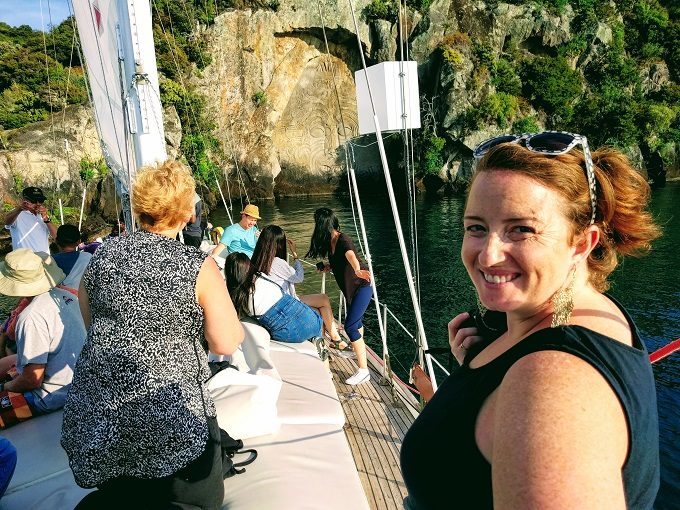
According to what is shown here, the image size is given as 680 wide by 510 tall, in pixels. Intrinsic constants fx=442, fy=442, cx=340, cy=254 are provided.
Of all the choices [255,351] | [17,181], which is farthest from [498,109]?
[255,351]

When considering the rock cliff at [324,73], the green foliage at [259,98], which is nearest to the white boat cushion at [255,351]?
the rock cliff at [324,73]

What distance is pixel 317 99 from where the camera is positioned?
109 ft

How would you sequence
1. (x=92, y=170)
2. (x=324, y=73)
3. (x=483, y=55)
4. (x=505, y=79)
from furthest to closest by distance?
(x=324, y=73), (x=505, y=79), (x=483, y=55), (x=92, y=170)

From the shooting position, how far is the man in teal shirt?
19.5 feet

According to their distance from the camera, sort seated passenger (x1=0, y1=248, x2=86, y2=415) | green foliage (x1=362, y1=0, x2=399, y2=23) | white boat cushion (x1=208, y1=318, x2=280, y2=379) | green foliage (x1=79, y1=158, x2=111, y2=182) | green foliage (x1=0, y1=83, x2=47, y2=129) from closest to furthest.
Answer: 1. seated passenger (x1=0, y1=248, x2=86, y2=415)
2. white boat cushion (x1=208, y1=318, x2=280, y2=379)
3. green foliage (x1=79, y1=158, x2=111, y2=182)
4. green foliage (x1=0, y1=83, x2=47, y2=129)
5. green foliage (x1=362, y1=0, x2=399, y2=23)

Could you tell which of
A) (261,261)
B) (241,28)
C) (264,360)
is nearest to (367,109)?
(261,261)

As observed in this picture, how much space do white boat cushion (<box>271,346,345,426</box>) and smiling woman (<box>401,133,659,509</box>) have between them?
74.9 inches

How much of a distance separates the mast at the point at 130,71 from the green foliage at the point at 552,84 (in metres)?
30.1

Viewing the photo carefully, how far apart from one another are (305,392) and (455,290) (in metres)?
9.13

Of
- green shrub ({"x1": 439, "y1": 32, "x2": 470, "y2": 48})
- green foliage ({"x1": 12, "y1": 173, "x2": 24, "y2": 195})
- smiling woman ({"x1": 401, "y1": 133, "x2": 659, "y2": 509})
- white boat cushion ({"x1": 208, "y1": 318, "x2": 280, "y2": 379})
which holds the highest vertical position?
green shrub ({"x1": 439, "y1": 32, "x2": 470, "y2": 48})

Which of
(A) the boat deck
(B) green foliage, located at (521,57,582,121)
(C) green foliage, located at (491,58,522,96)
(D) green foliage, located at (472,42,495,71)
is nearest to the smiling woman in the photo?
(A) the boat deck

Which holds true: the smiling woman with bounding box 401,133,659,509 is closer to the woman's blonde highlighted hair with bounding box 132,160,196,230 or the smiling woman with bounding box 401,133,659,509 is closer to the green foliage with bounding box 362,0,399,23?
the woman's blonde highlighted hair with bounding box 132,160,196,230

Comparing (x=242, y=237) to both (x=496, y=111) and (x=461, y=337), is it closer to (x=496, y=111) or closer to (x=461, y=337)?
(x=461, y=337)

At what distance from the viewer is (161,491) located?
4.89 feet
